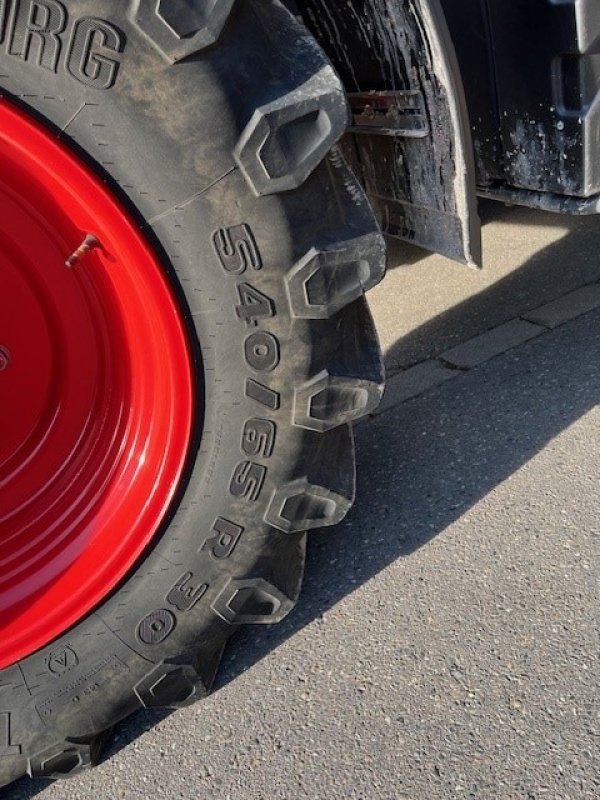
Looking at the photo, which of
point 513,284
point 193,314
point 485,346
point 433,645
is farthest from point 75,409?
point 513,284

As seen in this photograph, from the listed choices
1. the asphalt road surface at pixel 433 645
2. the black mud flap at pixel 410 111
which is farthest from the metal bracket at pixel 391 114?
the asphalt road surface at pixel 433 645

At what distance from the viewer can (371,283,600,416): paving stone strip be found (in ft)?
7.59

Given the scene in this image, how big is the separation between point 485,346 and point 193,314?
138 cm

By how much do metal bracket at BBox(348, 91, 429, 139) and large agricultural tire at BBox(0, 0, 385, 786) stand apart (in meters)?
0.27

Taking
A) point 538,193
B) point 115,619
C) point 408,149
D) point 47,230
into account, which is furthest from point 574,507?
point 47,230

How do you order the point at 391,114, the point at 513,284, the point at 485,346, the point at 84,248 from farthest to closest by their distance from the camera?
1. the point at 513,284
2. the point at 485,346
3. the point at 391,114
4. the point at 84,248

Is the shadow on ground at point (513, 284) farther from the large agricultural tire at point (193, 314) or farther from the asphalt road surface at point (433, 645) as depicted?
the large agricultural tire at point (193, 314)

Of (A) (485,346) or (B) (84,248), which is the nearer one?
(B) (84,248)

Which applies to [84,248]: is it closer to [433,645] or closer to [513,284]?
[433,645]

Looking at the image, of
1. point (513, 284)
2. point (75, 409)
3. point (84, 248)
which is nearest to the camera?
point (84, 248)

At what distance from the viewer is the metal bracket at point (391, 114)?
1.46m

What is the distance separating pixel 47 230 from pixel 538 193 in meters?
0.90

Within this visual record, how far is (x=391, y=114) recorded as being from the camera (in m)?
1.53

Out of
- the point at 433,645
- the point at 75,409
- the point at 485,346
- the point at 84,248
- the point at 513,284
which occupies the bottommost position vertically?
the point at 513,284
